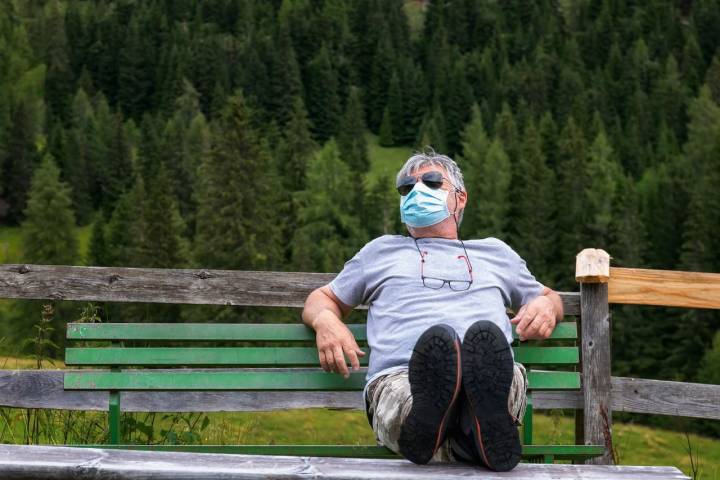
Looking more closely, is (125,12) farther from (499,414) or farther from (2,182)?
(499,414)

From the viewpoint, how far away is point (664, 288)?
497cm

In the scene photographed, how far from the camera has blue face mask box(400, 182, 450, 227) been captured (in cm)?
423

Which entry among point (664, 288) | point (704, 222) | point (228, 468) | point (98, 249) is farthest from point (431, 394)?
point (98, 249)

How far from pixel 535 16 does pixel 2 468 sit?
138 m

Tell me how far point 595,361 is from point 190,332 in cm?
181

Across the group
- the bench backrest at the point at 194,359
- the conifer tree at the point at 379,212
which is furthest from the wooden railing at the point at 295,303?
the conifer tree at the point at 379,212

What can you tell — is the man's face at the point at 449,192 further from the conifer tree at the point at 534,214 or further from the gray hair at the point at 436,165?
the conifer tree at the point at 534,214

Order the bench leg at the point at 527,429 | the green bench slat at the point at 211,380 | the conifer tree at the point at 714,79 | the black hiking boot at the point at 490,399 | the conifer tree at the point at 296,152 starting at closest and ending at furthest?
the black hiking boot at the point at 490,399 < the green bench slat at the point at 211,380 < the bench leg at the point at 527,429 < the conifer tree at the point at 296,152 < the conifer tree at the point at 714,79

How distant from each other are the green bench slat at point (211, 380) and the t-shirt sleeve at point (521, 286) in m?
0.73

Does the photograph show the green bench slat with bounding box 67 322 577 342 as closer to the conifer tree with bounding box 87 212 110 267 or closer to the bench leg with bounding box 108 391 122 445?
the bench leg with bounding box 108 391 122 445

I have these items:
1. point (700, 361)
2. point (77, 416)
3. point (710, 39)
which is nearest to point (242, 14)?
point (710, 39)

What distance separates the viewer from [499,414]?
331cm

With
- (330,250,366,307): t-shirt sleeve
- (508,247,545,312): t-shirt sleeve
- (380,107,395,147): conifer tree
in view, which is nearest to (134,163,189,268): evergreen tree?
(380,107,395,147): conifer tree

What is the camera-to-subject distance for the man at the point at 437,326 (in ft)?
10.8
